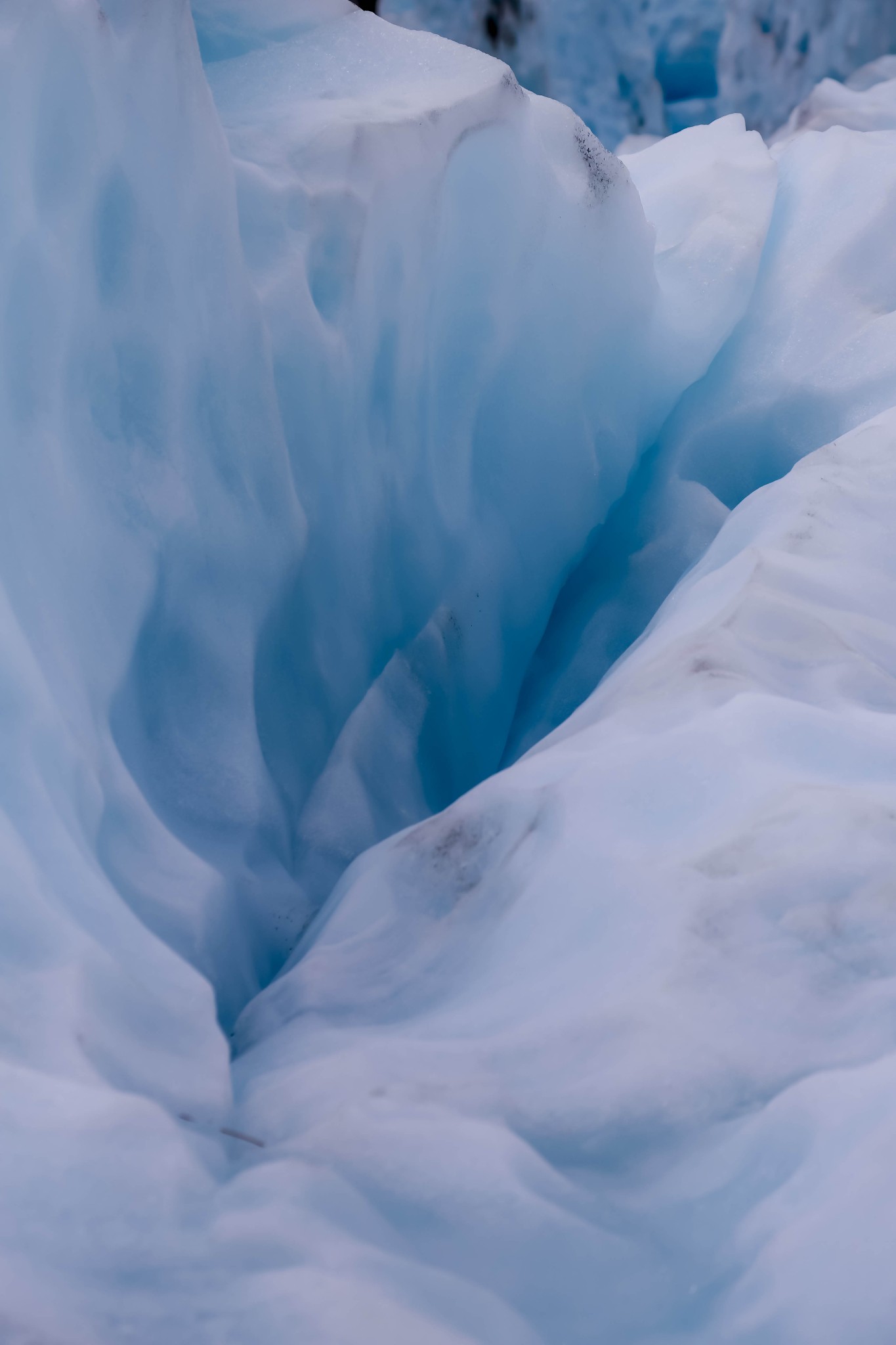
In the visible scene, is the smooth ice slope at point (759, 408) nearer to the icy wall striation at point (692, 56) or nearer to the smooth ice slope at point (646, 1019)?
the smooth ice slope at point (646, 1019)

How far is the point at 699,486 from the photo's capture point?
2047 millimetres

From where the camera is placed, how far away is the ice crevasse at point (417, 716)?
2.37 feet

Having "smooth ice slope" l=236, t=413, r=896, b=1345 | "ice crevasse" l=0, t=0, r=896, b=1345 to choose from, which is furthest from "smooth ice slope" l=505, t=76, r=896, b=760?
"smooth ice slope" l=236, t=413, r=896, b=1345

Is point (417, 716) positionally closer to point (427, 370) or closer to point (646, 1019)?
point (427, 370)

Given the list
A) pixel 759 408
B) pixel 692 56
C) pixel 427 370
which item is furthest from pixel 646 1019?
pixel 692 56

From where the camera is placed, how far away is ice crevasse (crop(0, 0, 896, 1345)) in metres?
0.72

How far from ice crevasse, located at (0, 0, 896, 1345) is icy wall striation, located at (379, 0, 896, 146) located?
2.71 metres

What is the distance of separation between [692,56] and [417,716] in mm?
4146

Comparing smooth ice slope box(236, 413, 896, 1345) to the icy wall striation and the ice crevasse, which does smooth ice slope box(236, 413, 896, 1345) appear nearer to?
the ice crevasse

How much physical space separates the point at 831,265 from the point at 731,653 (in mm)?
1291

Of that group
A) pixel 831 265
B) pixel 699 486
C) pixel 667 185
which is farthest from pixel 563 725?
pixel 667 185

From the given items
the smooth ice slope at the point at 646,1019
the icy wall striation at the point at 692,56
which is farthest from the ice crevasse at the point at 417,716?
the icy wall striation at the point at 692,56

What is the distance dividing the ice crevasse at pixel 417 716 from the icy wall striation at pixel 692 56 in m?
2.71

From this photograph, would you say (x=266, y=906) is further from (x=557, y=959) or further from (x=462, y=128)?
(x=462, y=128)
